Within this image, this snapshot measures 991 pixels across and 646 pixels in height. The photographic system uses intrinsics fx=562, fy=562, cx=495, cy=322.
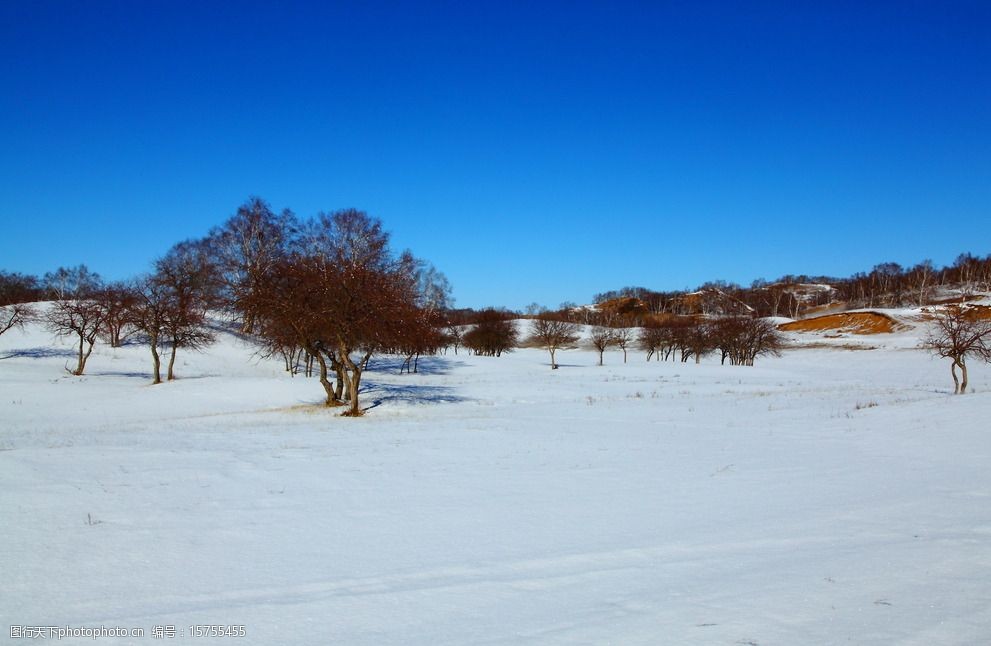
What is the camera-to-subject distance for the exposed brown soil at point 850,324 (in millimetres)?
88125

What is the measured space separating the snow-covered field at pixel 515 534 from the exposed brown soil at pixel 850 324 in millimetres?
85118

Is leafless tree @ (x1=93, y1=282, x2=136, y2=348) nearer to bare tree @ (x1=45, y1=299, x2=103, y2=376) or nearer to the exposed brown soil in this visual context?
bare tree @ (x1=45, y1=299, x2=103, y2=376)

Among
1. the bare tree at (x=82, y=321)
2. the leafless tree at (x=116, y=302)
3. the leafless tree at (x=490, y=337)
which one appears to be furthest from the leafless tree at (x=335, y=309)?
the leafless tree at (x=490, y=337)

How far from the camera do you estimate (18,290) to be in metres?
82.5

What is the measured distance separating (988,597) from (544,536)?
13.3ft

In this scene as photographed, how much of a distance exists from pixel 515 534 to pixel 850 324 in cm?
10530

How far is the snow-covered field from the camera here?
4.38m

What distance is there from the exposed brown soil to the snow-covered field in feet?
279

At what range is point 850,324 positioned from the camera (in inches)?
3698

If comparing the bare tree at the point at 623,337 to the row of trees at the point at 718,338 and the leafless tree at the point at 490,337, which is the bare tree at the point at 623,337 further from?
the leafless tree at the point at 490,337

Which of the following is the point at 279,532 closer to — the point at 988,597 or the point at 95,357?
the point at 988,597

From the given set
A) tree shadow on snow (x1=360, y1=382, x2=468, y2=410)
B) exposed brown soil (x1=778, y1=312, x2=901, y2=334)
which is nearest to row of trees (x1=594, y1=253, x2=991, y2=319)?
exposed brown soil (x1=778, y1=312, x2=901, y2=334)

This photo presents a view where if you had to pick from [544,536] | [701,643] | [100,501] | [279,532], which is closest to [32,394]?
[100,501]

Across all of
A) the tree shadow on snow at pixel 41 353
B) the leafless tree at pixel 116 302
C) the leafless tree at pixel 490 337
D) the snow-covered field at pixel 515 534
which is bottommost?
the snow-covered field at pixel 515 534
